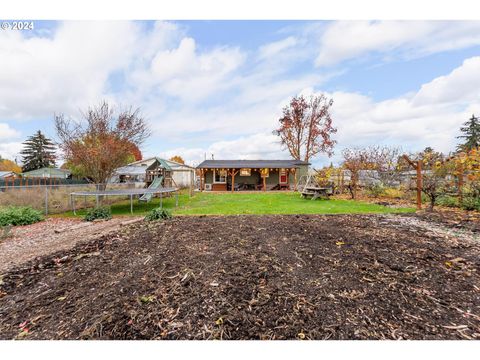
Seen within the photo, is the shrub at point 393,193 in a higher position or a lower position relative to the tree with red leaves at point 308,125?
lower

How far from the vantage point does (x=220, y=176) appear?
68.2 feet

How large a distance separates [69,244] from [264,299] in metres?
4.70

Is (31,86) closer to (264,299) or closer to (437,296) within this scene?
(264,299)

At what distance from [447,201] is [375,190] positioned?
3.90 m

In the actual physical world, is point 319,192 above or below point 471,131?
below

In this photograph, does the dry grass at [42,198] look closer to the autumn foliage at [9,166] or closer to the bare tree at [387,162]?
the bare tree at [387,162]

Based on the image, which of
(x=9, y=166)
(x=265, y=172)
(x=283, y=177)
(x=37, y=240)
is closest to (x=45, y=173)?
(x=9, y=166)

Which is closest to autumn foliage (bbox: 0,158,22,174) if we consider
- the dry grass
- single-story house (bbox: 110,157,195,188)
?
single-story house (bbox: 110,157,195,188)

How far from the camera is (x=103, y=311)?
6.81ft

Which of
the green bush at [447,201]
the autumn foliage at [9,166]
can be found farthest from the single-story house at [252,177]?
the autumn foliage at [9,166]

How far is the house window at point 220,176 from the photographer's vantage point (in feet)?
67.6

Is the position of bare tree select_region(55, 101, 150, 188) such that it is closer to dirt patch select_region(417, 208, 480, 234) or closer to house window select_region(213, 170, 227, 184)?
house window select_region(213, 170, 227, 184)

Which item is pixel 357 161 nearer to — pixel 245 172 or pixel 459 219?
pixel 459 219

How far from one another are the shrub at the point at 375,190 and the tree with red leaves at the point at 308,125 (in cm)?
1330
